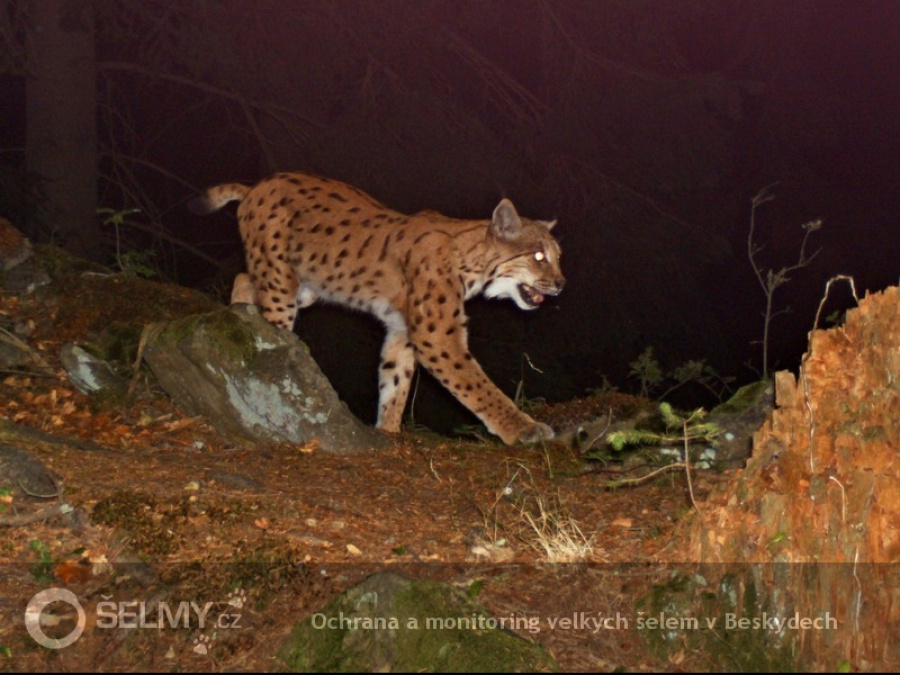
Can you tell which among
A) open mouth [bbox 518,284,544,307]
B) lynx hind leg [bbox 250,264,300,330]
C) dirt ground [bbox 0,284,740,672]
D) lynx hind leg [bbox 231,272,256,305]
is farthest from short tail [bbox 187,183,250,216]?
dirt ground [bbox 0,284,740,672]

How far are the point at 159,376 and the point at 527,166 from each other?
17.8ft

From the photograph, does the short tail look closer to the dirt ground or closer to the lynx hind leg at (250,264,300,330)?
the lynx hind leg at (250,264,300,330)

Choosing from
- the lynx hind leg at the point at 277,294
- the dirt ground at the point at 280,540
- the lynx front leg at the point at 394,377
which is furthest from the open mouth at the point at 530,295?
the dirt ground at the point at 280,540

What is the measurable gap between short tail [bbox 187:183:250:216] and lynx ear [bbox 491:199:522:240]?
219 cm

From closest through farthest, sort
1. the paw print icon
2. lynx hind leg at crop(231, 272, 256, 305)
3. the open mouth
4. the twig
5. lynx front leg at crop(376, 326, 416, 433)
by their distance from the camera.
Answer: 1. the paw print icon
2. the twig
3. the open mouth
4. lynx front leg at crop(376, 326, 416, 433)
5. lynx hind leg at crop(231, 272, 256, 305)

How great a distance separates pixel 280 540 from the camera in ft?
14.5

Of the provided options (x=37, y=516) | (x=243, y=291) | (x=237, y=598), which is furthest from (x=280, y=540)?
(x=243, y=291)

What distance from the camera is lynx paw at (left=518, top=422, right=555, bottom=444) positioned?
23.3ft

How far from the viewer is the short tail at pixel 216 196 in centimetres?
860

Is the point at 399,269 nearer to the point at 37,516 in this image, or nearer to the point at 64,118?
the point at 37,516

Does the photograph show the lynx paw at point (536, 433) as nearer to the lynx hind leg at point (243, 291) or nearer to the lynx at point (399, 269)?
the lynx at point (399, 269)

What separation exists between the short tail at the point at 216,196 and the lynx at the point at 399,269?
0.05 feet

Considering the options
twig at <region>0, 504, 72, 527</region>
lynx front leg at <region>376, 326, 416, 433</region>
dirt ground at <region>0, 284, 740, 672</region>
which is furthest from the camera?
lynx front leg at <region>376, 326, 416, 433</region>

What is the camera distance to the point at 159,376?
21.9ft
